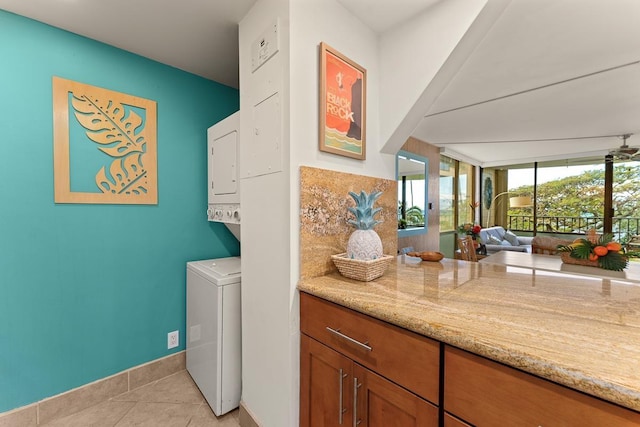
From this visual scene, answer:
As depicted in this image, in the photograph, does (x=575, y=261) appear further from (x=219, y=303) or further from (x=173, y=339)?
(x=173, y=339)

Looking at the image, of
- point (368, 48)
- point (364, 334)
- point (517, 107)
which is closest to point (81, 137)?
point (368, 48)

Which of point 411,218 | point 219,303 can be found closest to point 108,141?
point 219,303

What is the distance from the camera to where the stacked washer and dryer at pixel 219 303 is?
61.5 inches

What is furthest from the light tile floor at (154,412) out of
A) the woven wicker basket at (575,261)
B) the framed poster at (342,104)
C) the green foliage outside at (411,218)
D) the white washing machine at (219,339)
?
the green foliage outside at (411,218)

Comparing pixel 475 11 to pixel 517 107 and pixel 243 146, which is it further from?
pixel 517 107

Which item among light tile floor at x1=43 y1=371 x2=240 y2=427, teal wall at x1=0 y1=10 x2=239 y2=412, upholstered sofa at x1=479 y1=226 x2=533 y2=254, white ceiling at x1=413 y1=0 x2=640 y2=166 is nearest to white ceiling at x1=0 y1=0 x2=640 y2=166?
white ceiling at x1=413 y1=0 x2=640 y2=166

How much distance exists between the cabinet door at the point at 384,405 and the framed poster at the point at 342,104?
38.3 inches

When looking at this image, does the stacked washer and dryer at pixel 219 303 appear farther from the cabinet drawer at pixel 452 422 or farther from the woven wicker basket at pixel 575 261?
the woven wicker basket at pixel 575 261

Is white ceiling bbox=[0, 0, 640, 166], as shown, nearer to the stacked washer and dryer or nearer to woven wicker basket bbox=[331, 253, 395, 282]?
the stacked washer and dryer

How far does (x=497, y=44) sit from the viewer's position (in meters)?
1.60

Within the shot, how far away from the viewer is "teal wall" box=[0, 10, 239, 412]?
4.79 feet

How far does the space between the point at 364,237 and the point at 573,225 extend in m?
7.68

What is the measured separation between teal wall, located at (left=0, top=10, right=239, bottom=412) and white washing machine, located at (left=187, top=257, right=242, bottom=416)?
46 cm

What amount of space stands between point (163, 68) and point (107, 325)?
1.83 meters
